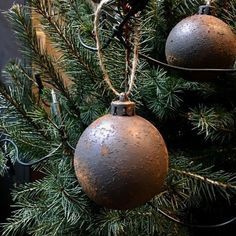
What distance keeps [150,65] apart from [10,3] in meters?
0.53

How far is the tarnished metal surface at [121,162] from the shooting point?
43cm

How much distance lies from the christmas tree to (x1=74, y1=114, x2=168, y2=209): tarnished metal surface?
0.18 m

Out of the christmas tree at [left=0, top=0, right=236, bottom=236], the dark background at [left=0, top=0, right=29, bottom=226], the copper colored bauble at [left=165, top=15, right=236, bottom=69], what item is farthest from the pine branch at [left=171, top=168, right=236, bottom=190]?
the dark background at [left=0, top=0, right=29, bottom=226]

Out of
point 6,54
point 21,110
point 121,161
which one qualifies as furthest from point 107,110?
point 6,54

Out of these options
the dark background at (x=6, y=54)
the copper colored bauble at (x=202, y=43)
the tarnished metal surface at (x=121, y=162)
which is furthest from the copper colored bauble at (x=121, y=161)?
the dark background at (x=6, y=54)

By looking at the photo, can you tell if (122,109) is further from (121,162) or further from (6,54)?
(6,54)

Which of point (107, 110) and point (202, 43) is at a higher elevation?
point (202, 43)

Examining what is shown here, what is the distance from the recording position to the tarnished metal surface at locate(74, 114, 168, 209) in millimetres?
428

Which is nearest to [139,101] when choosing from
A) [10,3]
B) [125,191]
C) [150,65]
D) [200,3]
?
[150,65]

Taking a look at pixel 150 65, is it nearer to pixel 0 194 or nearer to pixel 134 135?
pixel 134 135

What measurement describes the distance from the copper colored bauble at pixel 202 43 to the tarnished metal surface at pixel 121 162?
138 millimetres

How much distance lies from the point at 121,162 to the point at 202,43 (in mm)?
199

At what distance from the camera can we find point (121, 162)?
0.43 m

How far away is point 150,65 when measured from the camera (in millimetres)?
732
